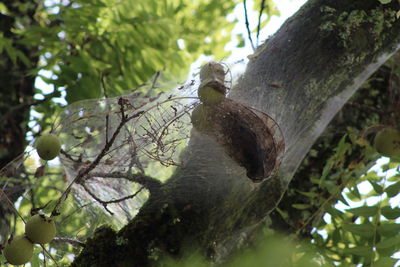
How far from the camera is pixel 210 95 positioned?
6.30ft

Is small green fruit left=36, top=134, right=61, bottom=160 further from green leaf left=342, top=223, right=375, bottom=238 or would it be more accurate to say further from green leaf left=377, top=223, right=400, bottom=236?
green leaf left=377, top=223, right=400, bottom=236

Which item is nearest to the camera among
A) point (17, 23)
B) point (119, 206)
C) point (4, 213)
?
point (119, 206)

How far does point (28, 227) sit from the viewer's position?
6.39 feet

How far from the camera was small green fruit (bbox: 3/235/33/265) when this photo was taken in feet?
6.39

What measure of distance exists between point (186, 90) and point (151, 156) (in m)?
0.38

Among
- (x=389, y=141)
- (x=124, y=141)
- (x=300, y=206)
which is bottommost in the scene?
(x=389, y=141)

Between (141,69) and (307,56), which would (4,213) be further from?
(307,56)

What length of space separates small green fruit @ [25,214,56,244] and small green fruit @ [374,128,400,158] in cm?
142

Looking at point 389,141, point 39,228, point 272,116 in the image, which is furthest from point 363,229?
point 39,228

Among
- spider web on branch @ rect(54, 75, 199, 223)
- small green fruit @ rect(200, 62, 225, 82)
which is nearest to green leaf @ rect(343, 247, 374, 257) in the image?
spider web on branch @ rect(54, 75, 199, 223)

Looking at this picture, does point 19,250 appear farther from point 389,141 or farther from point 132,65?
point 132,65

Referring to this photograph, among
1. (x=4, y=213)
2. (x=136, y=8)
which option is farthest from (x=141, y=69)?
(x=4, y=213)

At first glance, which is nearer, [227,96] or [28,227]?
[28,227]

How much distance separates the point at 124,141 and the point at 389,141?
1141mm
